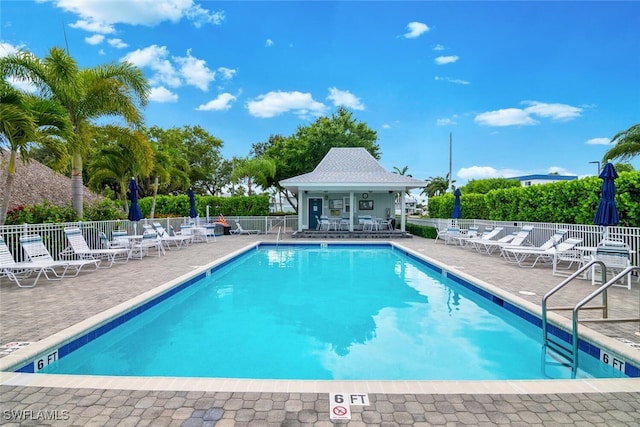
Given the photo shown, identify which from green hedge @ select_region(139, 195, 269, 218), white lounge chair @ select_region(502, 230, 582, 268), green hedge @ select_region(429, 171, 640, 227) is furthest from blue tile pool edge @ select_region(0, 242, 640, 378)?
green hedge @ select_region(139, 195, 269, 218)

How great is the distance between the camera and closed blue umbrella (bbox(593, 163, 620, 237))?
8.38 meters

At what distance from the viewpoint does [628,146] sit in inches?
755

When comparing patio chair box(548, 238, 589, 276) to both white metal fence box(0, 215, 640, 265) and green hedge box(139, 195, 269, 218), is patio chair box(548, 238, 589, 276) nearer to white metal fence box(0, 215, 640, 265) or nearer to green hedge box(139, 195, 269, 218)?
white metal fence box(0, 215, 640, 265)

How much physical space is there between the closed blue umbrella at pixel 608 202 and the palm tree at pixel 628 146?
14.3 meters

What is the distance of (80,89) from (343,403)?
13.4m

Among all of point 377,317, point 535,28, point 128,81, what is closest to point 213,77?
point 128,81

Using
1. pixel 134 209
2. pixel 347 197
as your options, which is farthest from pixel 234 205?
pixel 134 209

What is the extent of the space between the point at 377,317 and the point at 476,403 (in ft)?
11.8

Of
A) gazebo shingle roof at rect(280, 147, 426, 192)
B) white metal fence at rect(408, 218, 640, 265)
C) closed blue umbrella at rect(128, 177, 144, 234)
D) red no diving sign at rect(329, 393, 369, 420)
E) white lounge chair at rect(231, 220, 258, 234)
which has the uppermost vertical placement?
gazebo shingle roof at rect(280, 147, 426, 192)

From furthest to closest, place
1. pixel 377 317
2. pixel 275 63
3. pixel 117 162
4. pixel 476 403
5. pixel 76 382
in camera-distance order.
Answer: pixel 275 63, pixel 117 162, pixel 377 317, pixel 76 382, pixel 476 403

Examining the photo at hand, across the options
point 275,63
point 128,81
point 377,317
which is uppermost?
point 275,63

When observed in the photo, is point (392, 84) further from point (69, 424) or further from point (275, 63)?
point (69, 424)

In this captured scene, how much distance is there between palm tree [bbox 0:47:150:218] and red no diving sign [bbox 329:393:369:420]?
1234 cm

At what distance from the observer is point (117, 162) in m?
18.3
